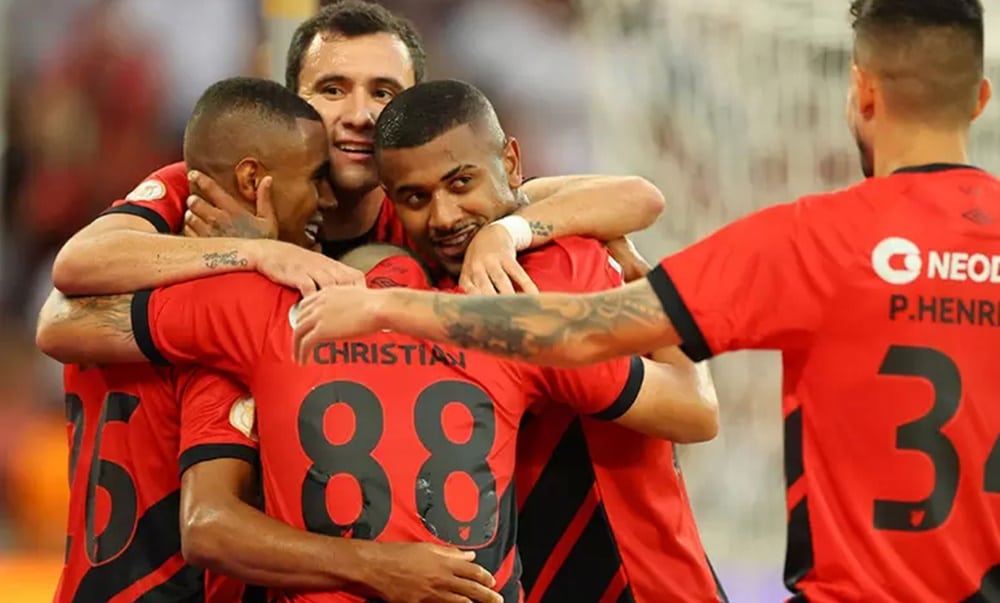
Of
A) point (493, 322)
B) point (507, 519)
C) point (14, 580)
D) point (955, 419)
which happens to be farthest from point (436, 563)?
point (14, 580)

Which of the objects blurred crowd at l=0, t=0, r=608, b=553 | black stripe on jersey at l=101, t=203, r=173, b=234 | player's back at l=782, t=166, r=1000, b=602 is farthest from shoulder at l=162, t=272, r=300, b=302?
blurred crowd at l=0, t=0, r=608, b=553

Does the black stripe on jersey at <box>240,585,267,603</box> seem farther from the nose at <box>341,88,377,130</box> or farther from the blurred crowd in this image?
the blurred crowd

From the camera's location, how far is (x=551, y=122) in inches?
282

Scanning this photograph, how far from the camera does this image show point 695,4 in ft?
21.3

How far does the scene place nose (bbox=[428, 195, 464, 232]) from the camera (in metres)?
3.42

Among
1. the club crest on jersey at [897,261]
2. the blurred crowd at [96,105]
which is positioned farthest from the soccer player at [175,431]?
the blurred crowd at [96,105]

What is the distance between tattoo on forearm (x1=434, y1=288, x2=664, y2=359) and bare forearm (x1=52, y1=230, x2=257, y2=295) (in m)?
0.68

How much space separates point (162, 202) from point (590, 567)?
134cm

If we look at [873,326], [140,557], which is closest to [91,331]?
[140,557]

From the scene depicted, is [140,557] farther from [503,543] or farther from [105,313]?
[503,543]

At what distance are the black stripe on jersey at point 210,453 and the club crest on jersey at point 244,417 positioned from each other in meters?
0.04

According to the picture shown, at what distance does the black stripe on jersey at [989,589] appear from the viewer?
102 inches

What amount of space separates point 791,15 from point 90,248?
3928 millimetres

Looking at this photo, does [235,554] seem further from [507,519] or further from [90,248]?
[90,248]
